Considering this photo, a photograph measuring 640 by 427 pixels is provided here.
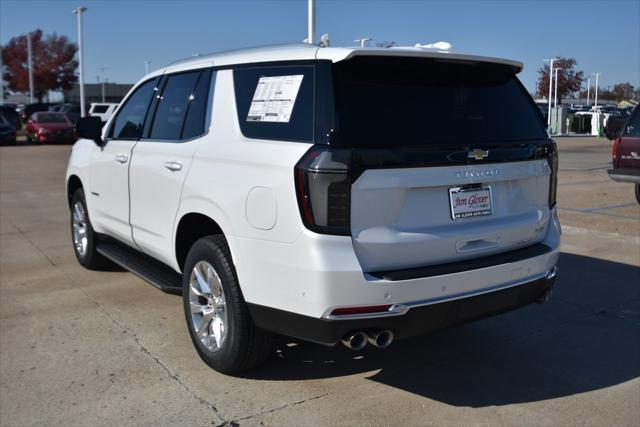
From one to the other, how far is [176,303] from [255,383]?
1.78 m

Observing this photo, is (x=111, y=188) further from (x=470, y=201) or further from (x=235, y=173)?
(x=470, y=201)

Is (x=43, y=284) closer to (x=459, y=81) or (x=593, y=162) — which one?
(x=459, y=81)

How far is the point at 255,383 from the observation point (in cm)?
400

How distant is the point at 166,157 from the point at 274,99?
1.18 metres

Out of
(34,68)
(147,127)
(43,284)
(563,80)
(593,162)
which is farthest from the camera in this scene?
(563,80)

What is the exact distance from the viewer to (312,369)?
4.24 m

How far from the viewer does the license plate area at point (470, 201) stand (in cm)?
354

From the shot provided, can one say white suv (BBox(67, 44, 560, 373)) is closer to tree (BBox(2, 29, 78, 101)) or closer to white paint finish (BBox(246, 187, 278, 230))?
white paint finish (BBox(246, 187, 278, 230))

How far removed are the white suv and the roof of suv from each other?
12 mm

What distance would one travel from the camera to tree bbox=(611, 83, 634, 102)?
98.1m

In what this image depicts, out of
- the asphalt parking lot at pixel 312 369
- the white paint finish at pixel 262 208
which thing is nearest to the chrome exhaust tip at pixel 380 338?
the asphalt parking lot at pixel 312 369

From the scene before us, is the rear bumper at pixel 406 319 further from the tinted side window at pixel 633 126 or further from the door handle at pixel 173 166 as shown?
the tinted side window at pixel 633 126

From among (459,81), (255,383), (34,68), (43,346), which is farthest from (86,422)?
(34,68)

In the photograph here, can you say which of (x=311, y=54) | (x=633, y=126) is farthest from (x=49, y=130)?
(x=311, y=54)
